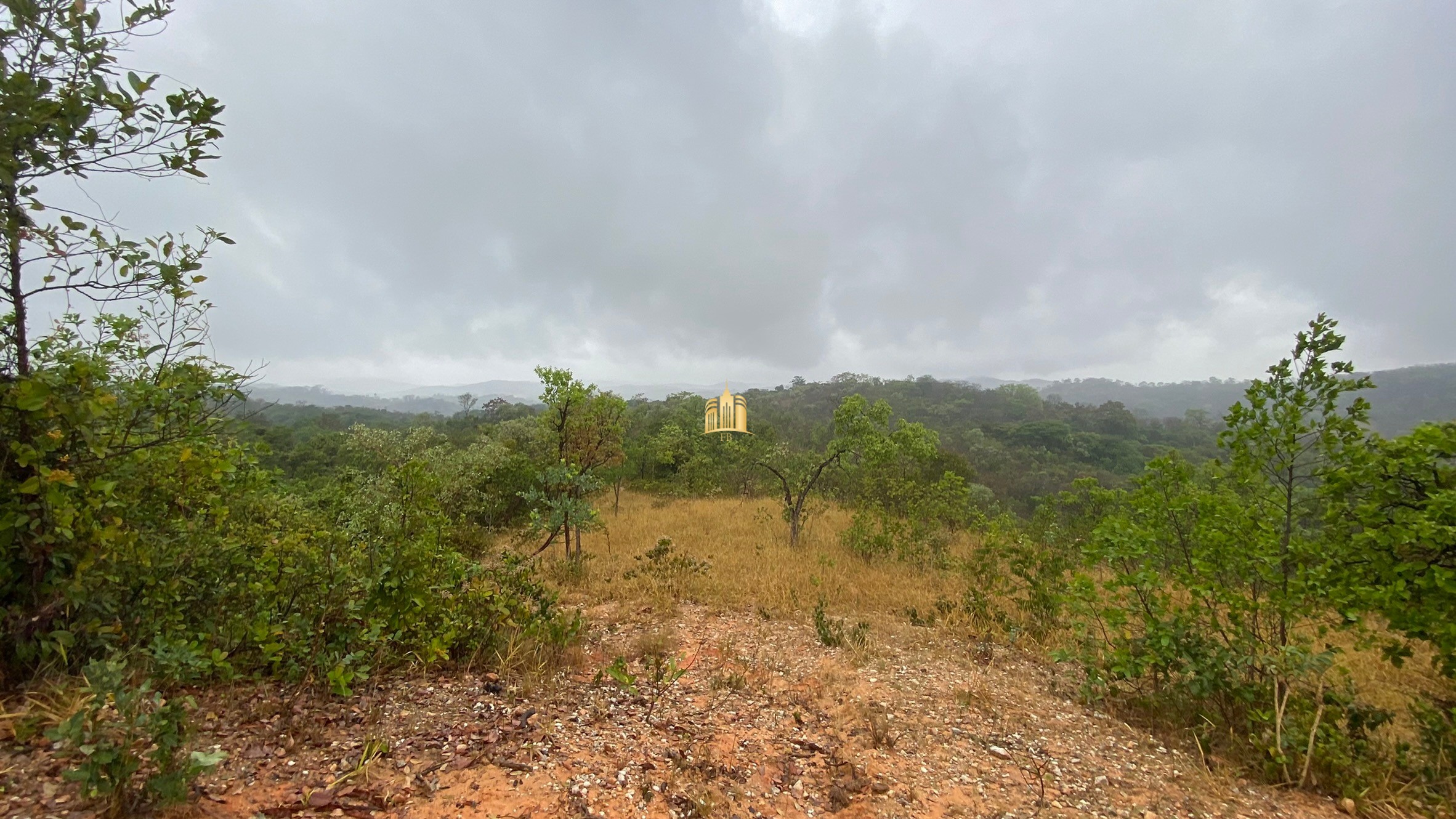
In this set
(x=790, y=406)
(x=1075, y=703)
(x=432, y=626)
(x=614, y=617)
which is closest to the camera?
(x=432, y=626)

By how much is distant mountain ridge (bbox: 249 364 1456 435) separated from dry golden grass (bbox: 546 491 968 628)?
9.08 feet

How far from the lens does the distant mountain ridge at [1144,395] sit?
136ft

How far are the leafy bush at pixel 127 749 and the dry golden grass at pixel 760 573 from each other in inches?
159

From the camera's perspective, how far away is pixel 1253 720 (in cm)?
299

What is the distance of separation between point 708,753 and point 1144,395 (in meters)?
135

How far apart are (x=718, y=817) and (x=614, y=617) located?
314 cm

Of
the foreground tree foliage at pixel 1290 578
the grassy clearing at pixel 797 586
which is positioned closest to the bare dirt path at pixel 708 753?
the foreground tree foliage at pixel 1290 578

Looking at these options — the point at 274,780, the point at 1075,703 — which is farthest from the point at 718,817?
the point at 1075,703

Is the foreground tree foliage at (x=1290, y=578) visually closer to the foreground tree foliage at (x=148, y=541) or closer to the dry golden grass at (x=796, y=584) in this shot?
the dry golden grass at (x=796, y=584)

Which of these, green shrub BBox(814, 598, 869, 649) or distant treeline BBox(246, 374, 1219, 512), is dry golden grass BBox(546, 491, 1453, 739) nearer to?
green shrub BBox(814, 598, 869, 649)

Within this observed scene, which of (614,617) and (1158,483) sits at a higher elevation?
(1158,483)

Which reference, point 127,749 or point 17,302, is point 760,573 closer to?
point 127,749

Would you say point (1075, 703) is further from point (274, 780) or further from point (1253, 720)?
point (274, 780)

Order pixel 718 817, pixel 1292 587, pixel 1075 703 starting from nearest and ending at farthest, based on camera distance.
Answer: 1. pixel 718 817
2. pixel 1292 587
3. pixel 1075 703
